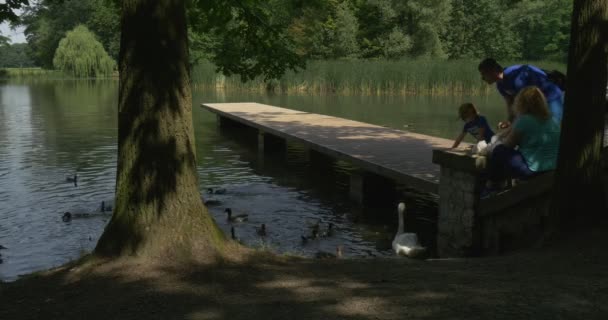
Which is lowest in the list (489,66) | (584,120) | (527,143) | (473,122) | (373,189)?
(373,189)

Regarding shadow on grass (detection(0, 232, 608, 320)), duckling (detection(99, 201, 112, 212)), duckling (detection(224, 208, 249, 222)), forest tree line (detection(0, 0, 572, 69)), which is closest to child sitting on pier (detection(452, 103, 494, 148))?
shadow on grass (detection(0, 232, 608, 320))

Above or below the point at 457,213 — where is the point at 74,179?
below

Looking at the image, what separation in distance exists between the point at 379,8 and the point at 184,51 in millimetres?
47834

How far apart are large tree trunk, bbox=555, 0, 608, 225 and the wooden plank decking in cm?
253

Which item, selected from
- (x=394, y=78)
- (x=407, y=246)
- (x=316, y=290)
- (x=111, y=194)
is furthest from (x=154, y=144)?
(x=394, y=78)

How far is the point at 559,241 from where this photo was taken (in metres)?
5.82

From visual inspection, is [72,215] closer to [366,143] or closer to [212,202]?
[212,202]

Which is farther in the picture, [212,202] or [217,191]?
[217,191]

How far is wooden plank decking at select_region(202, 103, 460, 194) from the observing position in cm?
982

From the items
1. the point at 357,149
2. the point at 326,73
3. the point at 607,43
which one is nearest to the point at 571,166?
the point at 607,43

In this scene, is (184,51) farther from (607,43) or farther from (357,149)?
(357,149)

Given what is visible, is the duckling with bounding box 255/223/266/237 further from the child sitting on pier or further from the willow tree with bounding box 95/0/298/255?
the willow tree with bounding box 95/0/298/255

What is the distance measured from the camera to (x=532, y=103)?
6.58 m

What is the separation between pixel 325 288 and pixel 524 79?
398 cm
